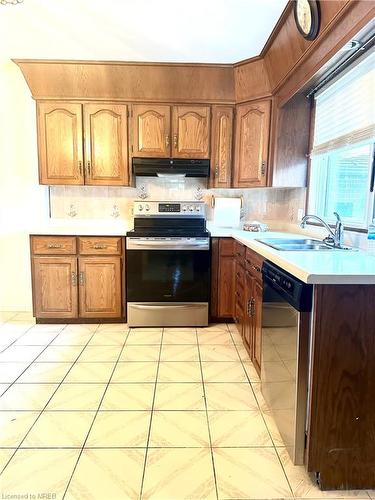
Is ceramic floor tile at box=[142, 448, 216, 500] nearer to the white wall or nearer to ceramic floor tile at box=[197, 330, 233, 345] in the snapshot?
ceramic floor tile at box=[197, 330, 233, 345]

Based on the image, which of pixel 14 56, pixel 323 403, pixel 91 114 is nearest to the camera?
pixel 323 403

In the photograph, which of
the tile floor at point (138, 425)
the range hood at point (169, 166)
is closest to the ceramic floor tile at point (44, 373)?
the tile floor at point (138, 425)

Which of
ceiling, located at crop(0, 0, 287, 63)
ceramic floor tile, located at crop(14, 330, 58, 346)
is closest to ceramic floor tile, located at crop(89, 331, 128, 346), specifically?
ceramic floor tile, located at crop(14, 330, 58, 346)

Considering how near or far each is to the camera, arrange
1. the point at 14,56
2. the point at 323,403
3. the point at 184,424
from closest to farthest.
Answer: the point at 323,403 → the point at 184,424 → the point at 14,56

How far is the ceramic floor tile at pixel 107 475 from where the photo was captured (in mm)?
1335

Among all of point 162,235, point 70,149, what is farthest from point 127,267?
point 70,149

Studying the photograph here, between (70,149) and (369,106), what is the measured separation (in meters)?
2.55

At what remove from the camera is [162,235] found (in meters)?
3.08

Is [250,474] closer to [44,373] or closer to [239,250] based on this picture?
[44,373]

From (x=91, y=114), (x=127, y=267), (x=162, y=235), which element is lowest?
(x=127, y=267)

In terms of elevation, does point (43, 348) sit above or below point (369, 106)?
below

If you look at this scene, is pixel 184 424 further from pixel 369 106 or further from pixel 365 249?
pixel 369 106

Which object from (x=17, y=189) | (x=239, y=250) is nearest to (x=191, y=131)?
(x=239, y=250)

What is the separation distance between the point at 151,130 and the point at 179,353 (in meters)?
2.09
